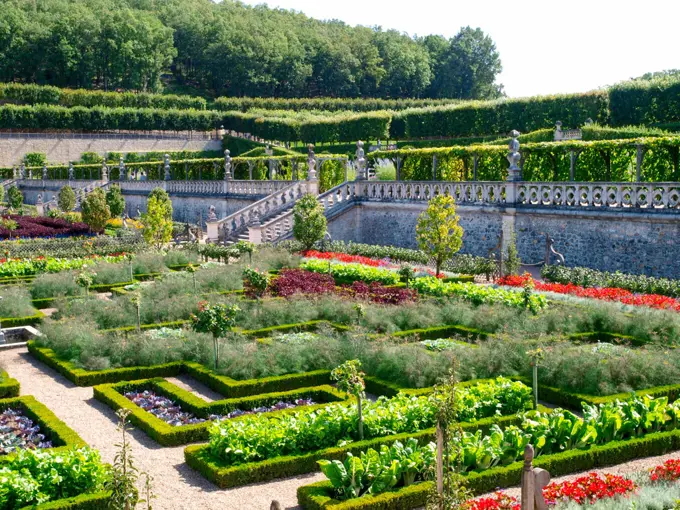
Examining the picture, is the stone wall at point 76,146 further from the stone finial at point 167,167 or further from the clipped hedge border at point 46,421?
the clipped hedge border at point 46,421

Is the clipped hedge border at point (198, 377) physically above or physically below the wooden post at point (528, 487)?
below

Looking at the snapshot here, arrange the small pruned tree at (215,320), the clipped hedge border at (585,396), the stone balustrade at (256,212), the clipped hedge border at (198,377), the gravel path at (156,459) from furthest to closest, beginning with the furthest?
the stone balustrade at (256,212) → the small pruned tree at (215,320) → the clipped hedge border at (198,377) → the clipped hedge border at (585,396) → the gravel path at (156,459)

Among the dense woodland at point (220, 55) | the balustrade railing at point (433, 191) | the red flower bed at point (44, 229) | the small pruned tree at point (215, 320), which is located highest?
the dense woodland at point (220, 55)

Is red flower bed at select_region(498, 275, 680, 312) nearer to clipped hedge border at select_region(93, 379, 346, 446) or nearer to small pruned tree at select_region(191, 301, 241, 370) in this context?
clipped hedge border at select_region(93, 379, 346, 446)

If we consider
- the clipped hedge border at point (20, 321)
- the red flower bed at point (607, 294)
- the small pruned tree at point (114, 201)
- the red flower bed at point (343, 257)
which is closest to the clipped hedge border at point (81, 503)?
the clipped hedge border at point (20, 321)

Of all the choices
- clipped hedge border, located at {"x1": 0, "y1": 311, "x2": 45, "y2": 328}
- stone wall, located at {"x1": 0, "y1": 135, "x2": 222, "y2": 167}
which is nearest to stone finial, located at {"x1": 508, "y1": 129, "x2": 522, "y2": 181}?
clipped hedge border, located at {"x1": 0, "y1": 311, "x2": 45, "y2": 328}

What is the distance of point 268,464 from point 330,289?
10.4m

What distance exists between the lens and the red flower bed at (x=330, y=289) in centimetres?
1805

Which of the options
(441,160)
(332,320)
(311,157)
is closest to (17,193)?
(311,157)

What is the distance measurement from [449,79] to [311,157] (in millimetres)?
82977

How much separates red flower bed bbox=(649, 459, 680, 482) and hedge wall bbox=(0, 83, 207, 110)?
271 feet

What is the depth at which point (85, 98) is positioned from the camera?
8406 cm

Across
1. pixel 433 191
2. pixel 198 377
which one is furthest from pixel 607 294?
pixel 433 191

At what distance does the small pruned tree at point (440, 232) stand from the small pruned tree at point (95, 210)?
1726 centimetres
